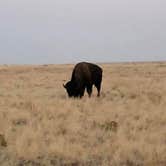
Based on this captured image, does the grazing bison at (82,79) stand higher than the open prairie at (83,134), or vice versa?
the grazing bison at (82,79)

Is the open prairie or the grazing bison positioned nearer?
the open prairie

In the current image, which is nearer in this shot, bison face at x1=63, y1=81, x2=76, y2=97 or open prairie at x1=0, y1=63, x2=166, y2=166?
open prairie at x1=0, y1=63, x2=166, y2=166

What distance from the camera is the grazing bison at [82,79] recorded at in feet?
66.8

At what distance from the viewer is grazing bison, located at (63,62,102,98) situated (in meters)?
20.4

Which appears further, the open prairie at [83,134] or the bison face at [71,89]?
the bison face at [71,89]

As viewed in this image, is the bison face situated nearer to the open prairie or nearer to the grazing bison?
the grazing bison

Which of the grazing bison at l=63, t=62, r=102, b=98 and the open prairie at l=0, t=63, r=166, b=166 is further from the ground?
the grazing bison at l=63, t=62, r=102, b=98

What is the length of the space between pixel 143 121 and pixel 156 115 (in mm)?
1102

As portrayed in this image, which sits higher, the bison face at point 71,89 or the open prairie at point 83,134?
the bison face at point 71,89

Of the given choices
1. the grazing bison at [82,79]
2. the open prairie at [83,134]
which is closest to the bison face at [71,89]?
the grazing bison at [82,79]

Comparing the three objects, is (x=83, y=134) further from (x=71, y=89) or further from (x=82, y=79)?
(x=82, y=79)

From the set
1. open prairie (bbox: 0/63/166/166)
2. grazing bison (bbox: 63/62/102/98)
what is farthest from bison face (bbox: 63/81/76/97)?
open prairie (bbox: 0/63/166/166)

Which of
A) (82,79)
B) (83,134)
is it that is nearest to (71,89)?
(82,79)

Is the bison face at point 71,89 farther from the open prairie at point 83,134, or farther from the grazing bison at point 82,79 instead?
the open prairie at point 83,134
